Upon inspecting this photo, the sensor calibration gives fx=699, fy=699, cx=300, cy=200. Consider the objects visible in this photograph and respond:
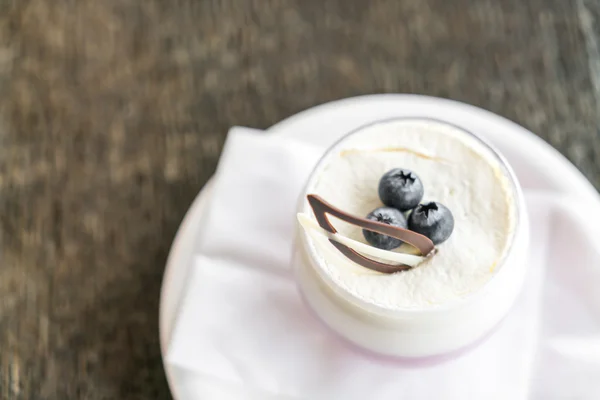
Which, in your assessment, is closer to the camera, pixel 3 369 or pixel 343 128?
pixel 343 128

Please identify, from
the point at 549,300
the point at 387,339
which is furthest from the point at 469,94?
the point at 387,339

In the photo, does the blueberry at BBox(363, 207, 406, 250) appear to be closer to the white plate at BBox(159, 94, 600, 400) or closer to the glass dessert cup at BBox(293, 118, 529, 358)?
the glass dessert cup at BBox(293, 118, 529, 358)

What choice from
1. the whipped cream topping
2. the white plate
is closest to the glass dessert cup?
the whipped cream topping

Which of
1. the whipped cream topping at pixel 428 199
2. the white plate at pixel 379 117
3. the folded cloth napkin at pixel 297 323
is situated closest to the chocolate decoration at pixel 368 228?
the whipped cream topping at pixel 428 199

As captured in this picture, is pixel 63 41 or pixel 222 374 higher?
pixel 63 41

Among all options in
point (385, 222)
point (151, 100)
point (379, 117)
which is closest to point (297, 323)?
point (385, 222)

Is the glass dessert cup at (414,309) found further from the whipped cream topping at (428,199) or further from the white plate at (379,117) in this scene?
the white plate at (379,117)

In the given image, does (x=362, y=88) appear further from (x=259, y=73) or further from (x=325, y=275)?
(x=325, y=275)
